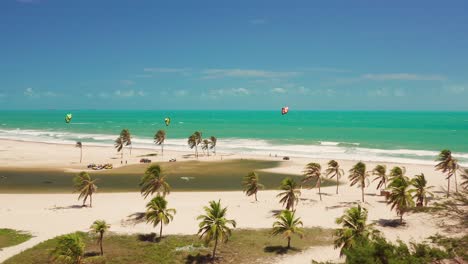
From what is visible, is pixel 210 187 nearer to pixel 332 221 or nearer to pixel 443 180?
pixel 332 221

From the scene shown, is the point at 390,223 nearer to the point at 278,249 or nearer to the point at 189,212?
the point at 278,249

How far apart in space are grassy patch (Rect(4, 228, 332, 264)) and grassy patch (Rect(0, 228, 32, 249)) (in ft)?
11.4

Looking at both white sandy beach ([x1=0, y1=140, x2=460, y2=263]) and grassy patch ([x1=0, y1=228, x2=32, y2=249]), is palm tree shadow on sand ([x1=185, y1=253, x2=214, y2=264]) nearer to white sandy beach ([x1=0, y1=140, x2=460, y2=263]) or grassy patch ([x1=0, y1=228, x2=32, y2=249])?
white sandy beach ([x1=0, y1=140, x2=460, y2=263])

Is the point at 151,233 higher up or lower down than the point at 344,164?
lower down

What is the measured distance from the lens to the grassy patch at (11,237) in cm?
4066

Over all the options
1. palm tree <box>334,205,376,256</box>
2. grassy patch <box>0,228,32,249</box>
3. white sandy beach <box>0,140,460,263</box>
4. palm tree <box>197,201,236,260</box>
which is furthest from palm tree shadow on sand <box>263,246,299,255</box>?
grassy patch <box>0,228,32,249</box>

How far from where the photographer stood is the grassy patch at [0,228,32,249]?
40.7 meters

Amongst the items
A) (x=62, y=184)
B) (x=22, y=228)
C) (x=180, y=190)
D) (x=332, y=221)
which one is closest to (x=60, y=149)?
(x=62, y=184)

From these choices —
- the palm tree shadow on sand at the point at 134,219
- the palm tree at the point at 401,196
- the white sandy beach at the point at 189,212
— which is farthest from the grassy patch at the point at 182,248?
the palm tree at the point at 401,196

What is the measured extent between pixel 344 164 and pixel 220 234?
206ft

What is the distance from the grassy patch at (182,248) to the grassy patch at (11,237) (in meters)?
3.48

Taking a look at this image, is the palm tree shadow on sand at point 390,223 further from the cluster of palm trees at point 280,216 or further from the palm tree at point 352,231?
the palm tree at point 352,231

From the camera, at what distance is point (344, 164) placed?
3637 inches

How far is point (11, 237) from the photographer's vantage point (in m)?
42.5
